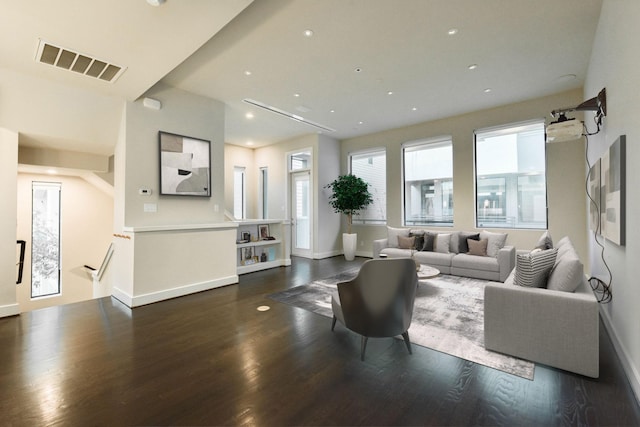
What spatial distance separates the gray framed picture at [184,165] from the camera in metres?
4.31

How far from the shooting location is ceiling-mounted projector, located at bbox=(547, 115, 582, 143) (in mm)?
2945

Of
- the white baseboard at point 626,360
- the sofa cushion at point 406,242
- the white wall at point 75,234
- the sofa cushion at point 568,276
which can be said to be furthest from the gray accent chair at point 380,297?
the white wall at point 75,234

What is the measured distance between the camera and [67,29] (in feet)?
8.41

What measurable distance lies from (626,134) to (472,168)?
3.81m

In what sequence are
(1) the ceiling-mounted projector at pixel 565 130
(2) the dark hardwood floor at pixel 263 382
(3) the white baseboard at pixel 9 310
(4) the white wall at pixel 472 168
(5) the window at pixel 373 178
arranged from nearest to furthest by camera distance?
(2) the dark hardwood floor at pixel 263 382, (1) the ceiling-mounted projector at pixel 565 130, (3) the white baseboard at pixel 9 310, (4) the white wall at pixel 472 168, (5) the window at pixel 373 178

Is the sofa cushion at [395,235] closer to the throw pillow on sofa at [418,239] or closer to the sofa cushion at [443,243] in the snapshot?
the throw pillow on sofa at [418,239]

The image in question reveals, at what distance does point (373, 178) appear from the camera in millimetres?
7500

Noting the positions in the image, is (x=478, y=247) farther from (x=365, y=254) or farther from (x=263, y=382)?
(x=263, y=382)

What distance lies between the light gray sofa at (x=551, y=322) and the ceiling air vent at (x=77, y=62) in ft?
15.0

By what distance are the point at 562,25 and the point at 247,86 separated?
4056 millimetres

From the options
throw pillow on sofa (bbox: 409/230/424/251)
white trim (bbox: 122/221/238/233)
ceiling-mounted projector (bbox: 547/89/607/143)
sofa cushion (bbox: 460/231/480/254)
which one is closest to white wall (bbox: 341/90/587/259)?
sofa cushion (bbox: 460/231/480/254)

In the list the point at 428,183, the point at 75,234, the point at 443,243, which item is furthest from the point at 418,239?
the point at 75,234

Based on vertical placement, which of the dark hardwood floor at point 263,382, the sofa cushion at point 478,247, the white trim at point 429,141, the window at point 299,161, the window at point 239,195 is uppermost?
the white trim at point 429,141

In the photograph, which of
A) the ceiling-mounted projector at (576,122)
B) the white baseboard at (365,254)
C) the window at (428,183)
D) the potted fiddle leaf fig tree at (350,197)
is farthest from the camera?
the white baseboard at (365,254)
